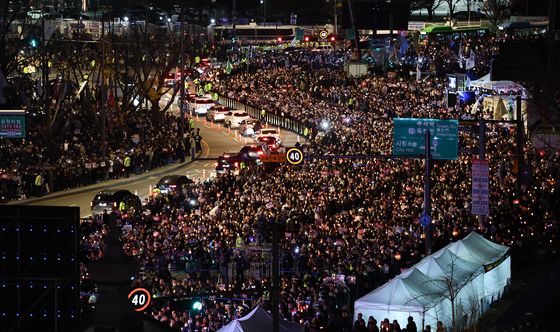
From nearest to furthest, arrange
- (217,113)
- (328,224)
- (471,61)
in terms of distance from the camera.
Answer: (328,224) → (471,61) → (217,113)

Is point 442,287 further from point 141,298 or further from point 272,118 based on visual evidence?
point 272,118

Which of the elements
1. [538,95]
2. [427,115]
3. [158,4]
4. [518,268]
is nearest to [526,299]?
[518,268]

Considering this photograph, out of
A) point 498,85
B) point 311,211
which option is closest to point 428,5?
point 498,85

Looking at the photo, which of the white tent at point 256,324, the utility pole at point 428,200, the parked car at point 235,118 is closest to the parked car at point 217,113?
the parked car at point 235,118

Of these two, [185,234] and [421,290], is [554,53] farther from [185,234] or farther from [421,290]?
[421,290]

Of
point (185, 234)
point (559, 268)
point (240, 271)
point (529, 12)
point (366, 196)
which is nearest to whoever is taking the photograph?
point (559, 268)

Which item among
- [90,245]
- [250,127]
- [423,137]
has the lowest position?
[250,127]

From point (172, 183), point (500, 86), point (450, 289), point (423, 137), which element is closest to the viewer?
point (450, 289)
